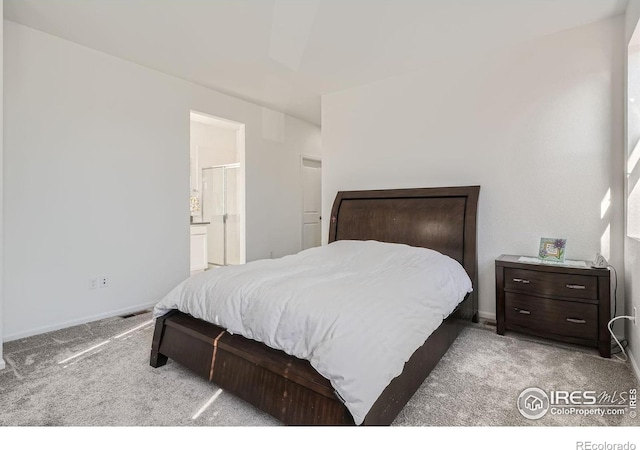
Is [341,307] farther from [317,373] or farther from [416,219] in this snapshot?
[416,219]

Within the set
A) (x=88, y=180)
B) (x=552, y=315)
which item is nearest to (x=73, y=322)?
(x=88, y=180)

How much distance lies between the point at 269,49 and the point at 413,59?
4.68ft

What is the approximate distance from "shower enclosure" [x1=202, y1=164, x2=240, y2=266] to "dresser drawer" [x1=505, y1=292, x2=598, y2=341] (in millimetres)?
4308

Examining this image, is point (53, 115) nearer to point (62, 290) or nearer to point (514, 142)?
point (62, 290)

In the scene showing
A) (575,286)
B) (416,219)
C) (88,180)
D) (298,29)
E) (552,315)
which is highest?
(298,29)

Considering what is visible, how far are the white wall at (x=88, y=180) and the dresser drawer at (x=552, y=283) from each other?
347cm

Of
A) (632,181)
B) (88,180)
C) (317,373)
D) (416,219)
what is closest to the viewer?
(317,373)

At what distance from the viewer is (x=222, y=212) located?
599 cm

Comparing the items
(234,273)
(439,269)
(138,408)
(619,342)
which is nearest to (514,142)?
(439,269)

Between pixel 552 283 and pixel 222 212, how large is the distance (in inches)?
200

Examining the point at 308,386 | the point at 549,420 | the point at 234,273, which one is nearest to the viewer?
the point at 308,386

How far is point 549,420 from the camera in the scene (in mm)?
1582

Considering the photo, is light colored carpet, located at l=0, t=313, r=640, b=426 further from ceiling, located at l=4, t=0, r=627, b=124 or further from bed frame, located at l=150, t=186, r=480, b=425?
ceiling, located at l=4, t=0, r=627, b=124

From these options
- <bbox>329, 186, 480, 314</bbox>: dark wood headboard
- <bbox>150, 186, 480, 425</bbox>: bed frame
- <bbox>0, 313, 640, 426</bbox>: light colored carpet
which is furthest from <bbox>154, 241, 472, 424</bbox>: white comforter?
<bbox>329, 186, 480, 314</bbox>: dark wood headboard
